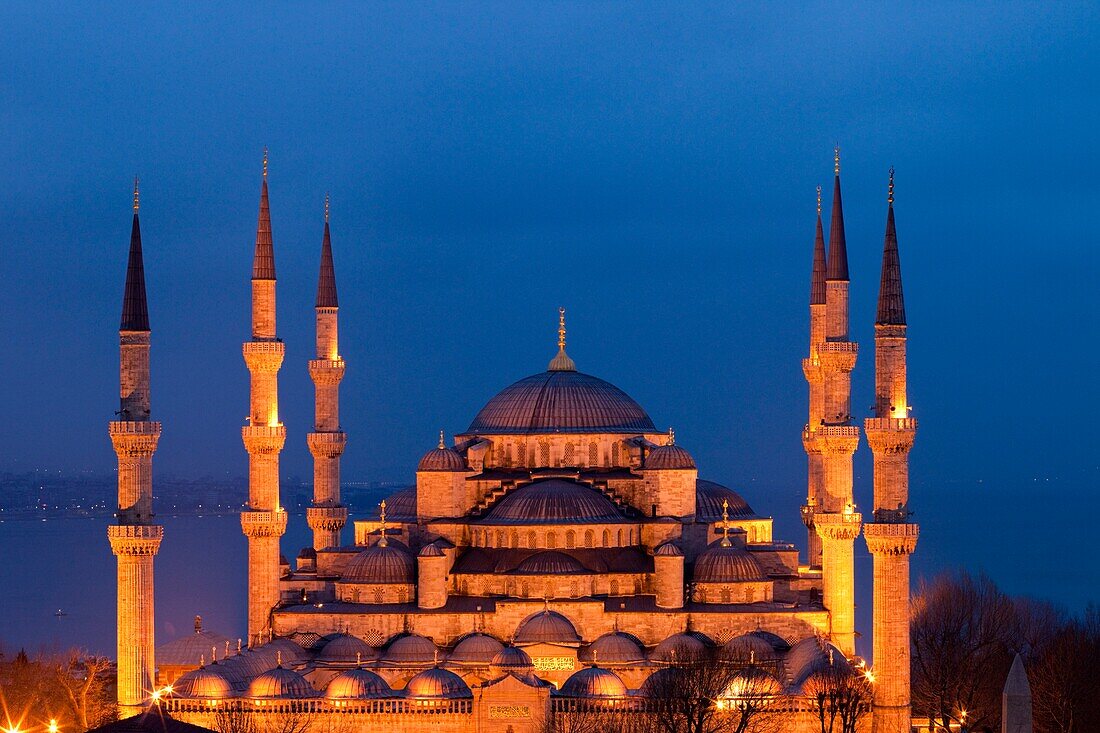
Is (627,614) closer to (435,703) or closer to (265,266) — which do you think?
(435,703)

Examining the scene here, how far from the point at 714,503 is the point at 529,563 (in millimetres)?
6951

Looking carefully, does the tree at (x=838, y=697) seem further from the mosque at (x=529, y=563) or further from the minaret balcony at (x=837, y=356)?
the minaret balcony at (x=837, y=356)

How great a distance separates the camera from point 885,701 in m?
35.3

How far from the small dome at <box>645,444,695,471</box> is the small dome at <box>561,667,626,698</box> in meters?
7.89

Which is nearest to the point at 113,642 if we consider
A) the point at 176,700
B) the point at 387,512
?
the point at 387,512

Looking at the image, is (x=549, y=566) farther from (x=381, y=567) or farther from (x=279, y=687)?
(x=279, y=687)

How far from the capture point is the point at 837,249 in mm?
43375

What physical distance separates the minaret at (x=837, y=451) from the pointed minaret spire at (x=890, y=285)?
565cm

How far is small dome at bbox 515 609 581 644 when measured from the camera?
37.6 m

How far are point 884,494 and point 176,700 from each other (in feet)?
42.8

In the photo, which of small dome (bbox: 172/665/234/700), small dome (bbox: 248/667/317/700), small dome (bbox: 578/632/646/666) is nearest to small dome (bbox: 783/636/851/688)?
small dome (bbox: 578/632/646/666)

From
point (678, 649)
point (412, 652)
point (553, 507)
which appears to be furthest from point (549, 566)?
point (678, 649)

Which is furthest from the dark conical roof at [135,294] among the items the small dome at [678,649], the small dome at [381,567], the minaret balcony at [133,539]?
the small dome at [678,649]

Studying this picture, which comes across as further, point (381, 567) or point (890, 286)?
point (381, 567)
